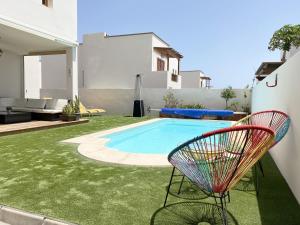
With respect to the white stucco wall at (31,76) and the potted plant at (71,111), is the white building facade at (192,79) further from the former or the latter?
the potted plant at (71,111)

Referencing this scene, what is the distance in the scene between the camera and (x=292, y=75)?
13.1ft

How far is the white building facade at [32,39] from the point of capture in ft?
32.6

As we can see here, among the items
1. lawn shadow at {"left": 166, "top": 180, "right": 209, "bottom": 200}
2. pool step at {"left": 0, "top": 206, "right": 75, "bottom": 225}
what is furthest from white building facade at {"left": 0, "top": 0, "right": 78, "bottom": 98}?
lawn shadow at {"left": 166, "top": 180, "right": 209, "bottom": 200}

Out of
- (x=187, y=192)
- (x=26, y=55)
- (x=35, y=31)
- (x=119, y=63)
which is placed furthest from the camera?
(x=119, y=63)

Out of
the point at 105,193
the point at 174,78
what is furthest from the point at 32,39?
the point at 174,78

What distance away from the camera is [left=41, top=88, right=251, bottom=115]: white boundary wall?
55.7ft

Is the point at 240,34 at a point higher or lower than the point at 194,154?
higher

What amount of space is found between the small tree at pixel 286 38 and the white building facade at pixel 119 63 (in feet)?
31.6

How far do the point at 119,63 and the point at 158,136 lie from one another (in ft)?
39.5

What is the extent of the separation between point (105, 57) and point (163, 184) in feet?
61.7

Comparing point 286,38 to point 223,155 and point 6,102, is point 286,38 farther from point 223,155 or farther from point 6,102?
point 6,102

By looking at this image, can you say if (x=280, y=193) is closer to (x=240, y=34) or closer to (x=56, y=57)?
(x=240, y=34)

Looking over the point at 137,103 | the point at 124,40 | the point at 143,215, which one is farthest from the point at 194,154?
the point at 124,40

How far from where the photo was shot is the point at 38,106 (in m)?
12.4
